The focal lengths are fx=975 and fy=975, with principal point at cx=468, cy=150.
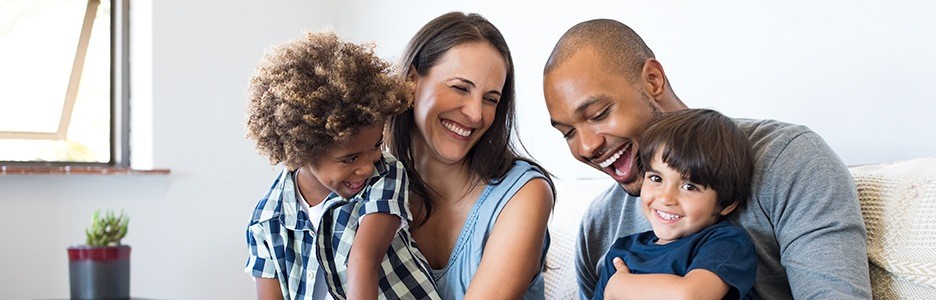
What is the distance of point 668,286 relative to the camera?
1.44 meters

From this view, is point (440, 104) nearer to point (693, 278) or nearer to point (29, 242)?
point (693, 278)

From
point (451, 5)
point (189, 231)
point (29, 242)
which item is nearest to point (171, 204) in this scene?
point (189, 231)

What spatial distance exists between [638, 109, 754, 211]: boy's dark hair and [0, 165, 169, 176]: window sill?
2.25m

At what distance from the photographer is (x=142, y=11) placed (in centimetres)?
348

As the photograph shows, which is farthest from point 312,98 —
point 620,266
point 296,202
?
point 620,266

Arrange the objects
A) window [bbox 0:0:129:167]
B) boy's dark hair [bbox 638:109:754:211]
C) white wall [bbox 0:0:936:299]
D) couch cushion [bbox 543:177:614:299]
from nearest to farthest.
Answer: boy's dark hair [bbox 638:109:754:211] < white wall [bbox 0:0:936:299] < couch cushion [bbox 543:177:614:299] < window [bbox 0:0:129:167]

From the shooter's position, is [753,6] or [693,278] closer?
[693,278]

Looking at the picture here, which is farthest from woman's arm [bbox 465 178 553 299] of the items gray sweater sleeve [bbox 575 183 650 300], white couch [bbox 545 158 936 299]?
white couch [bbox 545 158 936 299]

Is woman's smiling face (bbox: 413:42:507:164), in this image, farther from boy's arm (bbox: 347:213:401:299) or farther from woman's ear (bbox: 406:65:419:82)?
boy's arm (bbox: 347:213:401:299)

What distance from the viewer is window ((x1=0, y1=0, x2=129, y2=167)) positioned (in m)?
3.36

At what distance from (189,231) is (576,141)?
2124 millimetres

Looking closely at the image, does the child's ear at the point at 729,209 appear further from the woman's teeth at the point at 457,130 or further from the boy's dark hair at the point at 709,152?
the woman's teeth at the point at 457,130

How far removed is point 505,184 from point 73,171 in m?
1.91

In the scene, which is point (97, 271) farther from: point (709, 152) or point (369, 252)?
point (709, 152)
